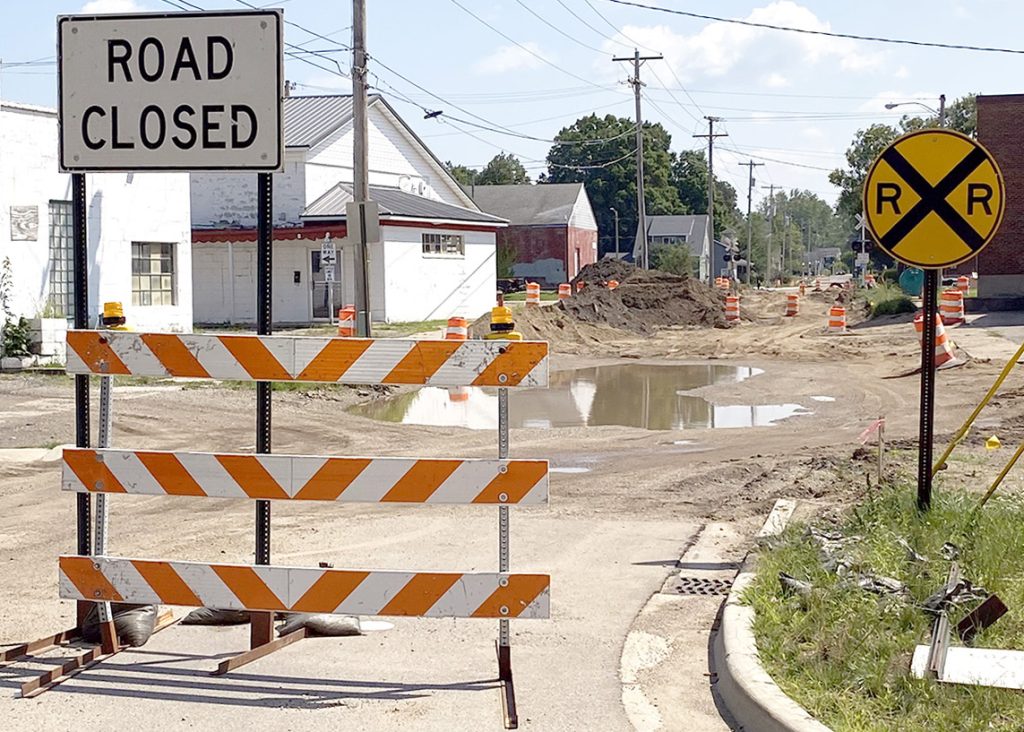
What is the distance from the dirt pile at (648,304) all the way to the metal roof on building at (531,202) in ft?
125

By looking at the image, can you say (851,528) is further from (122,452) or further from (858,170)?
(858,170)

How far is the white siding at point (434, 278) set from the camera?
4138cm

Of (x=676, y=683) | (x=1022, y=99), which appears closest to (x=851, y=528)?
(x=676, y=683)

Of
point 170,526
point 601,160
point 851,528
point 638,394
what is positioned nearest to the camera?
point 851,528

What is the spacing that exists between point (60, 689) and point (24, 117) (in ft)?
74.1

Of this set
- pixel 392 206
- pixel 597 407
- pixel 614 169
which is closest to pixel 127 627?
pixel 597 407

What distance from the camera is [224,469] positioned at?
6.38 m

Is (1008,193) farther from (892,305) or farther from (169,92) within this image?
(169,92)

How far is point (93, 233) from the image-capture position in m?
29.0

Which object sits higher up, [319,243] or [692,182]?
[692,182]

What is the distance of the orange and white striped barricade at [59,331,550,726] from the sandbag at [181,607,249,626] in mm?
880

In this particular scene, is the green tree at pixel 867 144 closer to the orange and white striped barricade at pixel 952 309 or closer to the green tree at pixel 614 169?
the green tree at pixel 614 169

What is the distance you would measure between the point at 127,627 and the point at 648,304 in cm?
3960

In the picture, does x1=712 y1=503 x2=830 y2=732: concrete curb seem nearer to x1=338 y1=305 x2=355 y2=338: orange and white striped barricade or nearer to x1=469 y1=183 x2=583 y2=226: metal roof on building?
x1=338 y1=305 x2=355 y2=338: orange and white striped barricade
